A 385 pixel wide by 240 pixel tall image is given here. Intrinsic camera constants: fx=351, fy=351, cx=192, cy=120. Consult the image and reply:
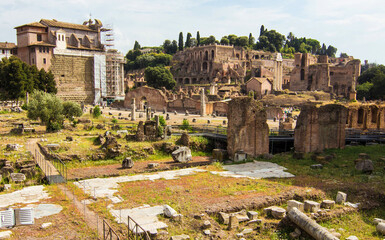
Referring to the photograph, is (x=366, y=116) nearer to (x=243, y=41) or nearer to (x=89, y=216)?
(x=89, y=216)

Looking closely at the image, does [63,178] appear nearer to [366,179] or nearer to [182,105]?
[366,179]

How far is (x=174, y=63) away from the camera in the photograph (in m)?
96.8

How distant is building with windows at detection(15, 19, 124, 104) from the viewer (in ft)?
161

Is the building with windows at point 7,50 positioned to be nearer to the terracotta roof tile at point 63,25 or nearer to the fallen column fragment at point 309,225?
the terracotta roof tile at point 63,25

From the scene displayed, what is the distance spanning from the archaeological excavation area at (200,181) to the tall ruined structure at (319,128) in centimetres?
6

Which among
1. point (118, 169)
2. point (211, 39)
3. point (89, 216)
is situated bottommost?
point (118, 169)

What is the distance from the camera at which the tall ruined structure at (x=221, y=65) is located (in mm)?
77000

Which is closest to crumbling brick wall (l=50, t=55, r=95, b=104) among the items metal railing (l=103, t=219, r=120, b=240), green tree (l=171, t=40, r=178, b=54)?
metal railing (l=103, t=219, r=120, b=240)

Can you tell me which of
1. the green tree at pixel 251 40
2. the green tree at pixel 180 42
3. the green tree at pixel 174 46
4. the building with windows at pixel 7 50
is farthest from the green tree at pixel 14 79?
the green tree at pixel 251 40

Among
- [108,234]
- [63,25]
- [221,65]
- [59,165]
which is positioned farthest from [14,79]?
[221,65]

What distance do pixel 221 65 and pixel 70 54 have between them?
3869 centimetres

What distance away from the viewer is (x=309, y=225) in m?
9.88

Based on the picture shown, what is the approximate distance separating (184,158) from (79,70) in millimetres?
37979

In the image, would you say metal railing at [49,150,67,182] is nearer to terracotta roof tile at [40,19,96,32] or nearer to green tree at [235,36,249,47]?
terracotta roof tile at [40,19,96,32]
